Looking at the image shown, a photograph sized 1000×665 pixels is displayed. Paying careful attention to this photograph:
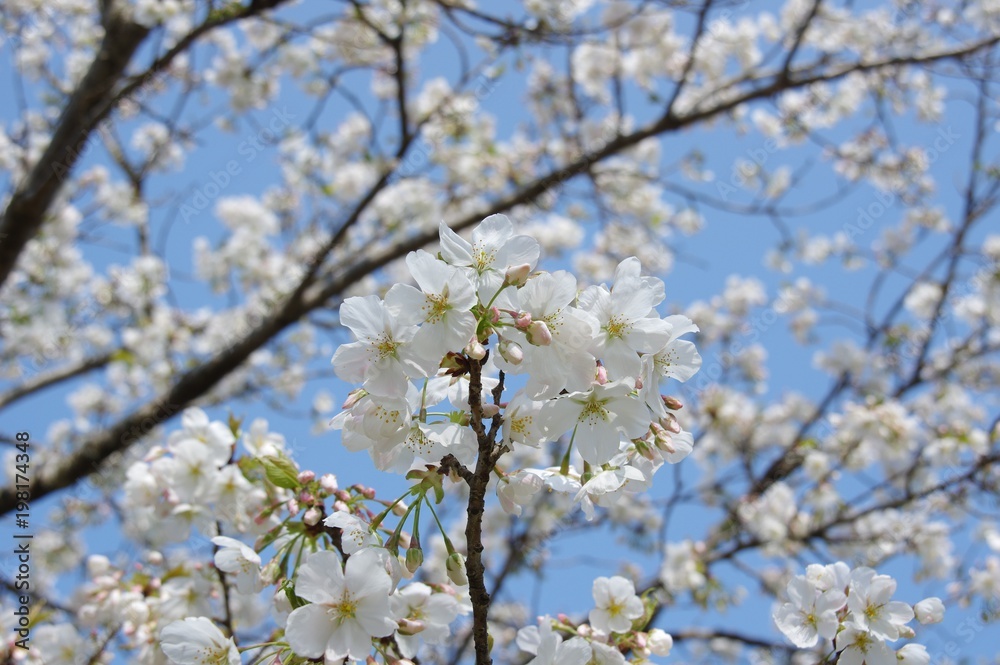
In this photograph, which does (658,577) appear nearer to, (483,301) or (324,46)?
(483,301)

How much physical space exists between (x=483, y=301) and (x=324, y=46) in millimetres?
5875

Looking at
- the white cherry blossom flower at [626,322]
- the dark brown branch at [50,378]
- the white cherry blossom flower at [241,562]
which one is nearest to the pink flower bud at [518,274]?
the white cherry blossom flower at [626,322]

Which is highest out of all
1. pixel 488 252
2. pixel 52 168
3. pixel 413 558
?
pixel 52 168

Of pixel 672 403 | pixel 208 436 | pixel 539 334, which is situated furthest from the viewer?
pixel 208 436

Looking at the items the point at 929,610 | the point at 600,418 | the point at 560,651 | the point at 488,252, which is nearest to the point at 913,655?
the point at 929,610

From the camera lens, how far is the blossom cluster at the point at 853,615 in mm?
1407

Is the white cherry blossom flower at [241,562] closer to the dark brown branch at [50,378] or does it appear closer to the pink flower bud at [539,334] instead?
the pink flower bud at [539,334]

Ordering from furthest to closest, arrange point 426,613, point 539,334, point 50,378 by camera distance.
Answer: point 50,378 < point 426,613 < point 539,334

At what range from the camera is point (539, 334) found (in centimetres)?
112

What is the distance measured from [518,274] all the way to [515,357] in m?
0.14

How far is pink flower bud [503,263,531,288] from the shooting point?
118 cm

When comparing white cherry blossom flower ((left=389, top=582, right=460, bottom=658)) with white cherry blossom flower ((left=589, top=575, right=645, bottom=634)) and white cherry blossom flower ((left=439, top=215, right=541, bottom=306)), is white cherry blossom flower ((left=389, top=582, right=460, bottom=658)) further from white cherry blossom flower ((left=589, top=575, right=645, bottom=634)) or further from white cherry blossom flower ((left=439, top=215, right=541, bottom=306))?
white cherry blossom flower ((left=439, top=215, right=541, bottom=306))

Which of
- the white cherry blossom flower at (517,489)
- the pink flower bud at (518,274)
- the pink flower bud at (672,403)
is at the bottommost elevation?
the white cherry blossom flower at (517,489)

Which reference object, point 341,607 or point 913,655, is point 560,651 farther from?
→ point 913,655
